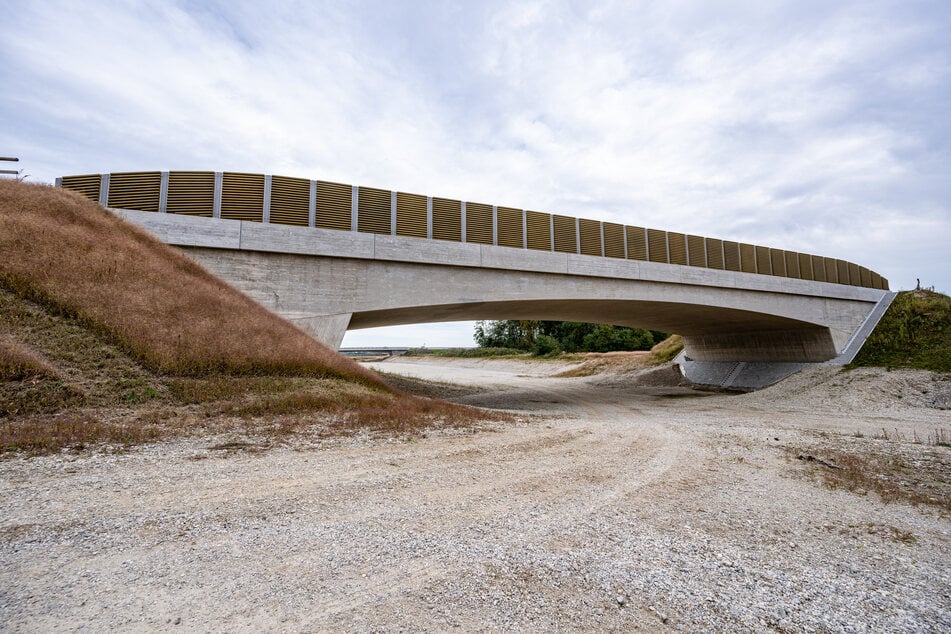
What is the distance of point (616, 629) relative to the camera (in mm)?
3094

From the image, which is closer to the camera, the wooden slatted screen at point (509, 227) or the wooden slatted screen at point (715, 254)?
the wooden slatted screen at point (509, 227)

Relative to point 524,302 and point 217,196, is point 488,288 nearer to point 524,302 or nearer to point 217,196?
point 524,302

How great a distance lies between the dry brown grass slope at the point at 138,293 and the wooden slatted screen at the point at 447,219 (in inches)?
281

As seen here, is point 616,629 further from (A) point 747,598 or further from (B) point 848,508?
(B) point 848,508

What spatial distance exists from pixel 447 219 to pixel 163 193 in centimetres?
1042

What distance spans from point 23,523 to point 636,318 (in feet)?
98.0

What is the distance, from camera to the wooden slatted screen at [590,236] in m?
21.6

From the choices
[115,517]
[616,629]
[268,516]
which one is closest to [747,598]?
[616,629]

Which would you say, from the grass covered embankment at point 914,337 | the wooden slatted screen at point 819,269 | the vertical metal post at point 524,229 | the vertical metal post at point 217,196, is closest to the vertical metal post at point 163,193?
the vertical metal post at point 217,196

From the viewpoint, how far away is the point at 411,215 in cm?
1788

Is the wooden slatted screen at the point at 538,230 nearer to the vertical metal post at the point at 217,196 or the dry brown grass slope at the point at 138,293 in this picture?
the dry brown grass slope at the point at 138,293

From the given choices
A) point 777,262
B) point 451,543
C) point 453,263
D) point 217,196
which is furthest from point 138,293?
point 777,262

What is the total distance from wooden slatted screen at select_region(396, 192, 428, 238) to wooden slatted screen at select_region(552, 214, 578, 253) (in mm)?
6767

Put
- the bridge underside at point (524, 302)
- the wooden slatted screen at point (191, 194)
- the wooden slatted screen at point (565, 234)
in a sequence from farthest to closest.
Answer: the wooden slatted screen at point (565, 234) < the bridge underside at point (524, 302) < the wooden slatted screen at point (191, 194)
